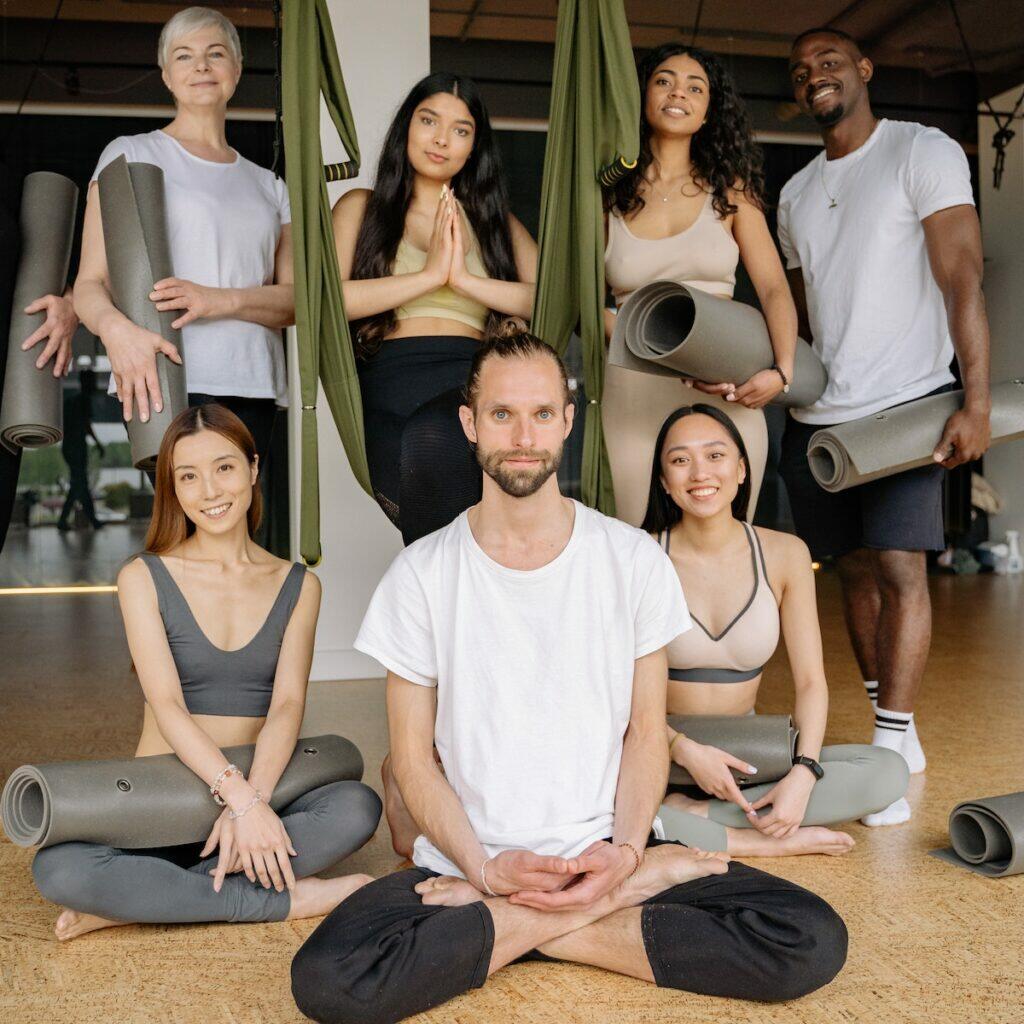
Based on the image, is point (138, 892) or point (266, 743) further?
point (266, 743)

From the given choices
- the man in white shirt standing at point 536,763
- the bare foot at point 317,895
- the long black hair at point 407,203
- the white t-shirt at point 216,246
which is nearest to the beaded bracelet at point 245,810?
the bare foot at point 317,895

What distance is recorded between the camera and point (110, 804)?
6.43 ft

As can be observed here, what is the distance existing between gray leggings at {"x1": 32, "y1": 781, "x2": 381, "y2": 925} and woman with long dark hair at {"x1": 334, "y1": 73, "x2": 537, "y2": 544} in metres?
0.61

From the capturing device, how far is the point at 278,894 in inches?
80.0

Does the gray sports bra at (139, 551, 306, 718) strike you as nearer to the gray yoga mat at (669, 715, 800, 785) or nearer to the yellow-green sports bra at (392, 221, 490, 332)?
the yellow-green sports bra at (392, 221, 490, 332)

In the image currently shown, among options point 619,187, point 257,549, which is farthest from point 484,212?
point 257,549

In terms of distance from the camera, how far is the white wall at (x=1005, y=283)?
8.59 meters

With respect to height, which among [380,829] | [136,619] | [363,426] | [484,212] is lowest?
[380,829]

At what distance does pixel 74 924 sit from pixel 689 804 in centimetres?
118

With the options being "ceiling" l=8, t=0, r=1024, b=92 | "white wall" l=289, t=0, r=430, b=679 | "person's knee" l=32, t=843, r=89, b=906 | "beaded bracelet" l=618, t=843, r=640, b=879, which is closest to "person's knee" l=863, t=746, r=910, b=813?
"beaded bracelet" l=618, t=843, r=640, b=879

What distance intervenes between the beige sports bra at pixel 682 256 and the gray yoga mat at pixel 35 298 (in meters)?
1.20

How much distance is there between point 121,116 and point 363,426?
6.09m

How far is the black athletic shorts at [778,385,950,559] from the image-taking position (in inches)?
112

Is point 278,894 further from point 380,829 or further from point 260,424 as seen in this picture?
point 260,424
